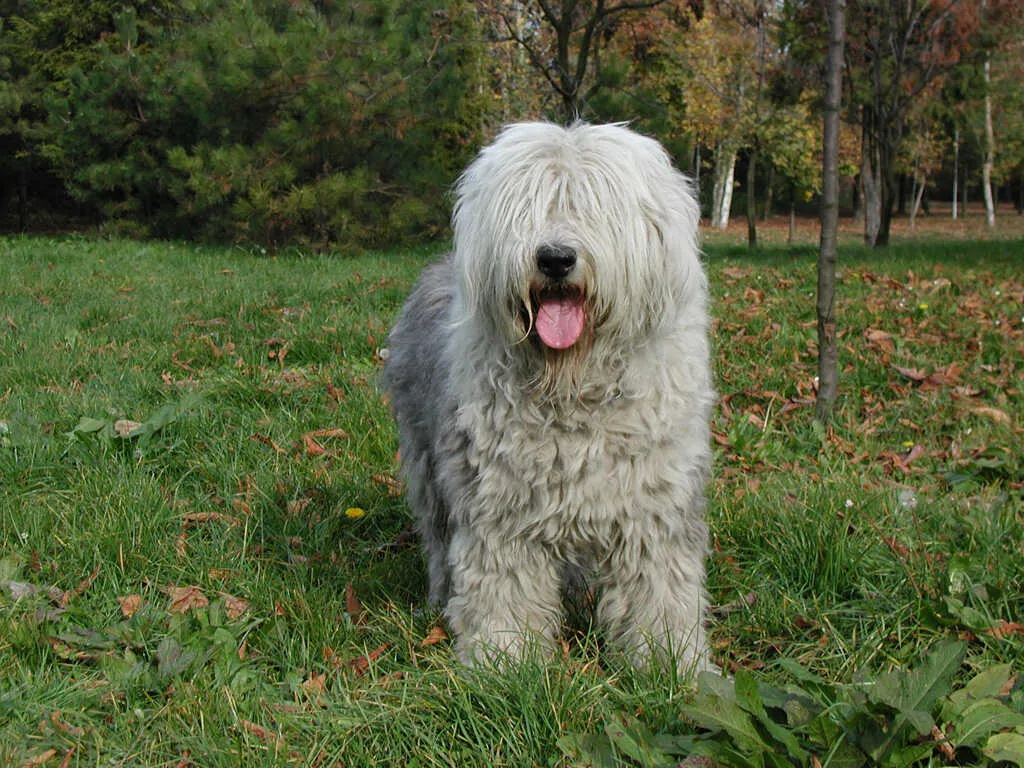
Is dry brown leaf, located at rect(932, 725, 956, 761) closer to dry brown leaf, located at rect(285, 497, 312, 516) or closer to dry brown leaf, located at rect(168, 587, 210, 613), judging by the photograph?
dry brown leaf, located at rect(168, 587, 210, 613)

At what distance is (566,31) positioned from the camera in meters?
10.5

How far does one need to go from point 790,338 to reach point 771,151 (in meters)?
19.5

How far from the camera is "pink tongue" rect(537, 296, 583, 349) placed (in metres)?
2.69

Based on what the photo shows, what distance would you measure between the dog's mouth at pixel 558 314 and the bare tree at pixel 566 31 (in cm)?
430

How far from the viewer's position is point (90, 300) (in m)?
8.34

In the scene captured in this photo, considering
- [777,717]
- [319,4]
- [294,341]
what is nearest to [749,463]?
[777,717]

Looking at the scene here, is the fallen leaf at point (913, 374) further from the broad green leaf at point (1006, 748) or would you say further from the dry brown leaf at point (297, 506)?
the broad green leaf at point (1006, 748)

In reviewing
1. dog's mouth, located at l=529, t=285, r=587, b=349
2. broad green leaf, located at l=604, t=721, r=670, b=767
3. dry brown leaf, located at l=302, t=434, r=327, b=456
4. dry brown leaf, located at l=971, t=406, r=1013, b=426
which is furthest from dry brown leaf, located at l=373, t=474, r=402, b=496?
dry brown leaf, located at l=971, t=406, r=1013, b=426

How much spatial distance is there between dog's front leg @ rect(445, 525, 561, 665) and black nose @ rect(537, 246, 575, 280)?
84cm

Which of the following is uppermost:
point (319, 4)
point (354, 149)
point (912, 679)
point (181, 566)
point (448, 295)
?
point (319, 4)

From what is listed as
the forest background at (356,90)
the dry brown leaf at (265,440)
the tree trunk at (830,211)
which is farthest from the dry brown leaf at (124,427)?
the forest background at (356,90)

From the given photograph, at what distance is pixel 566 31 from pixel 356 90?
12.5 ft

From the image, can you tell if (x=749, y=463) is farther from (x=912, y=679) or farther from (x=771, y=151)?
(x=771, y=151)

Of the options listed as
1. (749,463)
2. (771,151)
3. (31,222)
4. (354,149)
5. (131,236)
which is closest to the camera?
(749,463)
